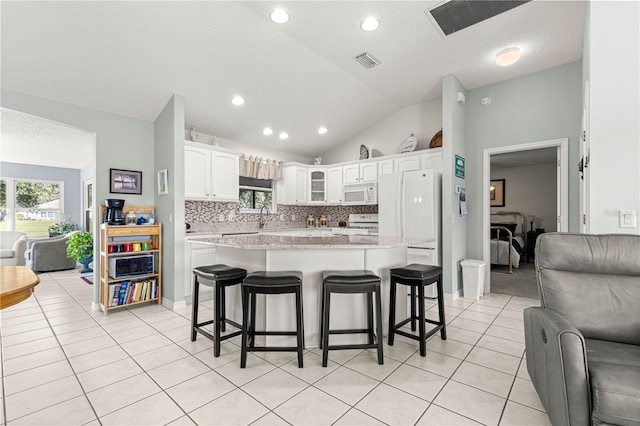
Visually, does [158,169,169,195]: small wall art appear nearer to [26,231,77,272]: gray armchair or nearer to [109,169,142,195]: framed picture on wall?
[109,169,142,195]: framed picture on wall

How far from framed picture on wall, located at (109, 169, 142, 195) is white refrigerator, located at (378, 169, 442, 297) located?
347 centimetres

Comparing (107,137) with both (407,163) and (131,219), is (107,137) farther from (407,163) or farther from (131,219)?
(407,163)

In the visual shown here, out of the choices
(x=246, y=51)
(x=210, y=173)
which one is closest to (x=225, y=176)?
(x=210, y=173)

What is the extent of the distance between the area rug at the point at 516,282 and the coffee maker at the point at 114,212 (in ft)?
17.1

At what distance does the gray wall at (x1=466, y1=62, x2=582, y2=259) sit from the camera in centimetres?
386

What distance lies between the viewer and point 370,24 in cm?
316

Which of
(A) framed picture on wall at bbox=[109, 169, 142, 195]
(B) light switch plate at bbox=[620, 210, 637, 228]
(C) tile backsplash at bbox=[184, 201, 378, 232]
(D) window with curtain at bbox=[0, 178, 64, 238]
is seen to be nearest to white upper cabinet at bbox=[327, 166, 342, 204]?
(C) tile backsplash at bbox=[184, 201, 378, 232]

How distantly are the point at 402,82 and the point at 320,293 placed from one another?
10.9 ft

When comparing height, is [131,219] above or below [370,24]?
below

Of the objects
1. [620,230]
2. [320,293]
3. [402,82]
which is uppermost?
[402,82]

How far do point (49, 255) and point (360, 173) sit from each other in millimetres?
6336

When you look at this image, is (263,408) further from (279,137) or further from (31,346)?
(279,137)

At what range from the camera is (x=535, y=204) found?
826cm

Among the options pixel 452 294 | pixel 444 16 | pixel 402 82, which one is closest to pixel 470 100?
pixel 402 82
